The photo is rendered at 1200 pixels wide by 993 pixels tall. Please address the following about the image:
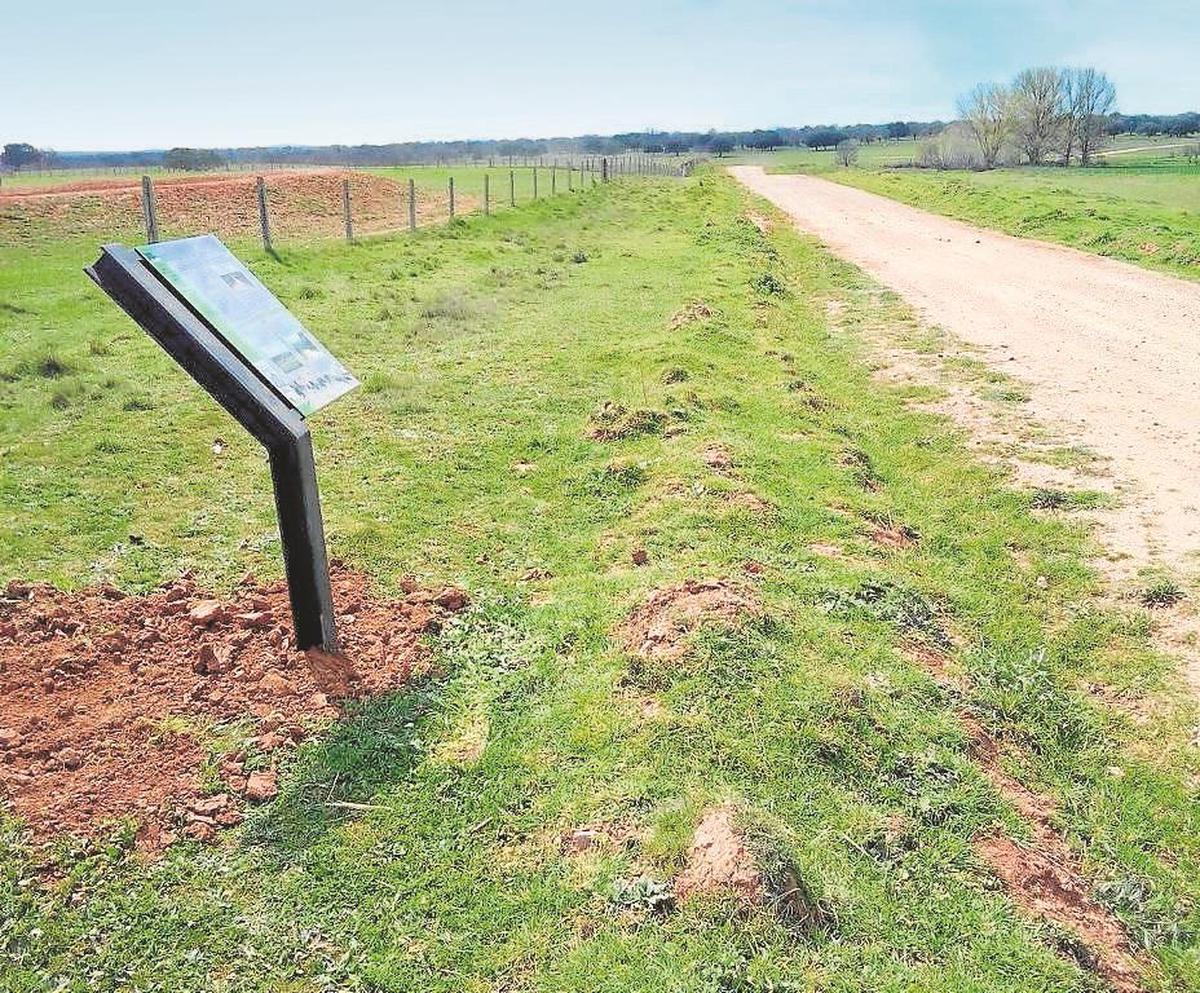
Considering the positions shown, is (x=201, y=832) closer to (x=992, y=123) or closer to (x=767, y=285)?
(x=767, y=285)

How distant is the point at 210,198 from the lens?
28.8m

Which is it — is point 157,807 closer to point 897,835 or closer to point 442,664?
point 442,664

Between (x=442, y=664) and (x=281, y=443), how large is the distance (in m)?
A: 1.46

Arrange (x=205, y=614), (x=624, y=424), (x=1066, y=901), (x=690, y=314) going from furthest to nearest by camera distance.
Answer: (x=690, y=314)
(x=624, y=424)
(x=205, y=614)
(x=1066, y=901)

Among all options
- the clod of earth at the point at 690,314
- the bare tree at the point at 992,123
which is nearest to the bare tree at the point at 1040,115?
the bare tree at the point at 992,123

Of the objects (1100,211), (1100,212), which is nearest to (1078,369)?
(1100,212)

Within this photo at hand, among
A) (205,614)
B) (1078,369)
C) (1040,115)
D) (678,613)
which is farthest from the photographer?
(1040,115)

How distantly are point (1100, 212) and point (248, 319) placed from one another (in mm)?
27078

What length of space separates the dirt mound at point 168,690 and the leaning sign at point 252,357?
346 millimetres

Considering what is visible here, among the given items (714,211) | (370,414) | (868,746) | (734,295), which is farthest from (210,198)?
(868,746)

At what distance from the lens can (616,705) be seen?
442 centimetres

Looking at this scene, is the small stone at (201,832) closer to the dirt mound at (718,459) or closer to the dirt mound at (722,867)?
the dirt mound at (722,867)

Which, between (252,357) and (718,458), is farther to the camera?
(718,458)

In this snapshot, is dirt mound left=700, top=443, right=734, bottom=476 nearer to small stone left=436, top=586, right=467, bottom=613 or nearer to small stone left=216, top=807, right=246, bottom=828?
small stone left=436, top=586, right=467, bottom=613
